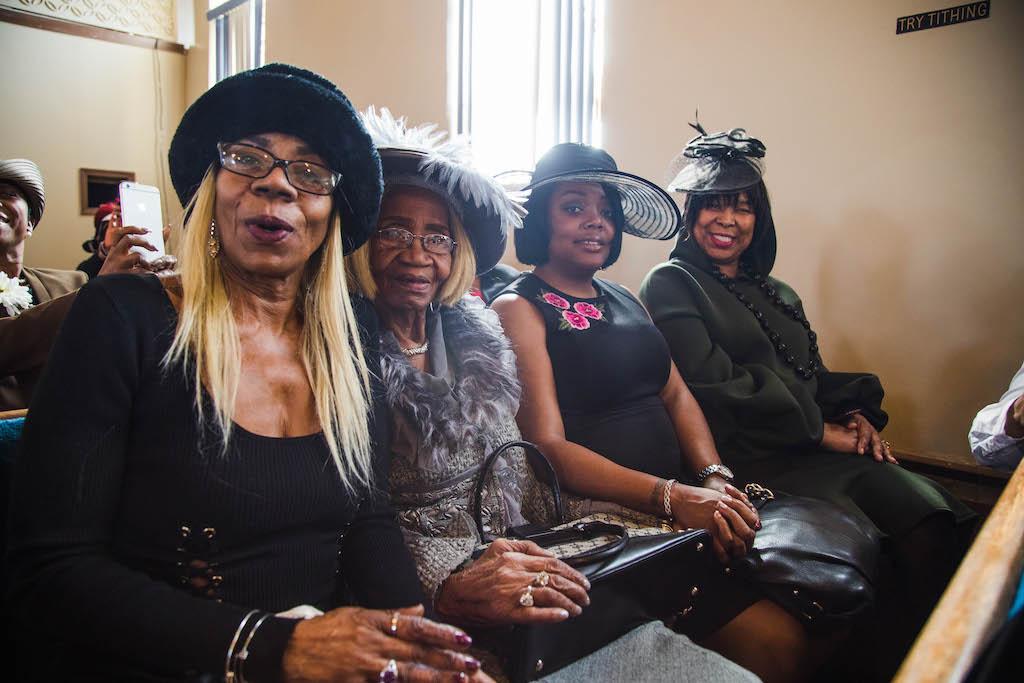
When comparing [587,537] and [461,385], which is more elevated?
[461,385]

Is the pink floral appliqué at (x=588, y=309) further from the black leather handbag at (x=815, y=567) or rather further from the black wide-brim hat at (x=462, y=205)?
the black leather handbag at (x=815, y=567)

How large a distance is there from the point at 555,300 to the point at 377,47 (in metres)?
3.72

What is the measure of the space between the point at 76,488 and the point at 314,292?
20.7 inches

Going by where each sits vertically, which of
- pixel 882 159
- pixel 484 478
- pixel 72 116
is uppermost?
pixel 72 116

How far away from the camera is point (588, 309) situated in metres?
1.98

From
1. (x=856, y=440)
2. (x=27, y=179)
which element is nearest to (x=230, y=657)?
(x=856, y=440)

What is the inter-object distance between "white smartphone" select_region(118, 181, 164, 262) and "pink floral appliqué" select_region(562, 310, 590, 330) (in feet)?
3.81

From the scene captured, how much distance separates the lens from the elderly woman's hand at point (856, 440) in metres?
2.18

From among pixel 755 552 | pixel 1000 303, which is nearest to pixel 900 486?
pixel 755 552

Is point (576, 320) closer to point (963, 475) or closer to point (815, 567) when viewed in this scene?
point (815, 567)

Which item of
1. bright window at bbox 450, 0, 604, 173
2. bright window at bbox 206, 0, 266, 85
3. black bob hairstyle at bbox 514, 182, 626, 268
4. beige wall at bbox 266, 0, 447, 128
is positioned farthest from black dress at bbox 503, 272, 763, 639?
bright window at bbox 206, 0, 266, 85

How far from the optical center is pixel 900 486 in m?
1.94

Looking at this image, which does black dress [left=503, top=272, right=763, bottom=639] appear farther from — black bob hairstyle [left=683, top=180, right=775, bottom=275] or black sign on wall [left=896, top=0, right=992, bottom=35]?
black sign on wall [left=896, top=0, right=992, bottom=35]

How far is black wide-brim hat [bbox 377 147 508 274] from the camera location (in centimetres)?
148
